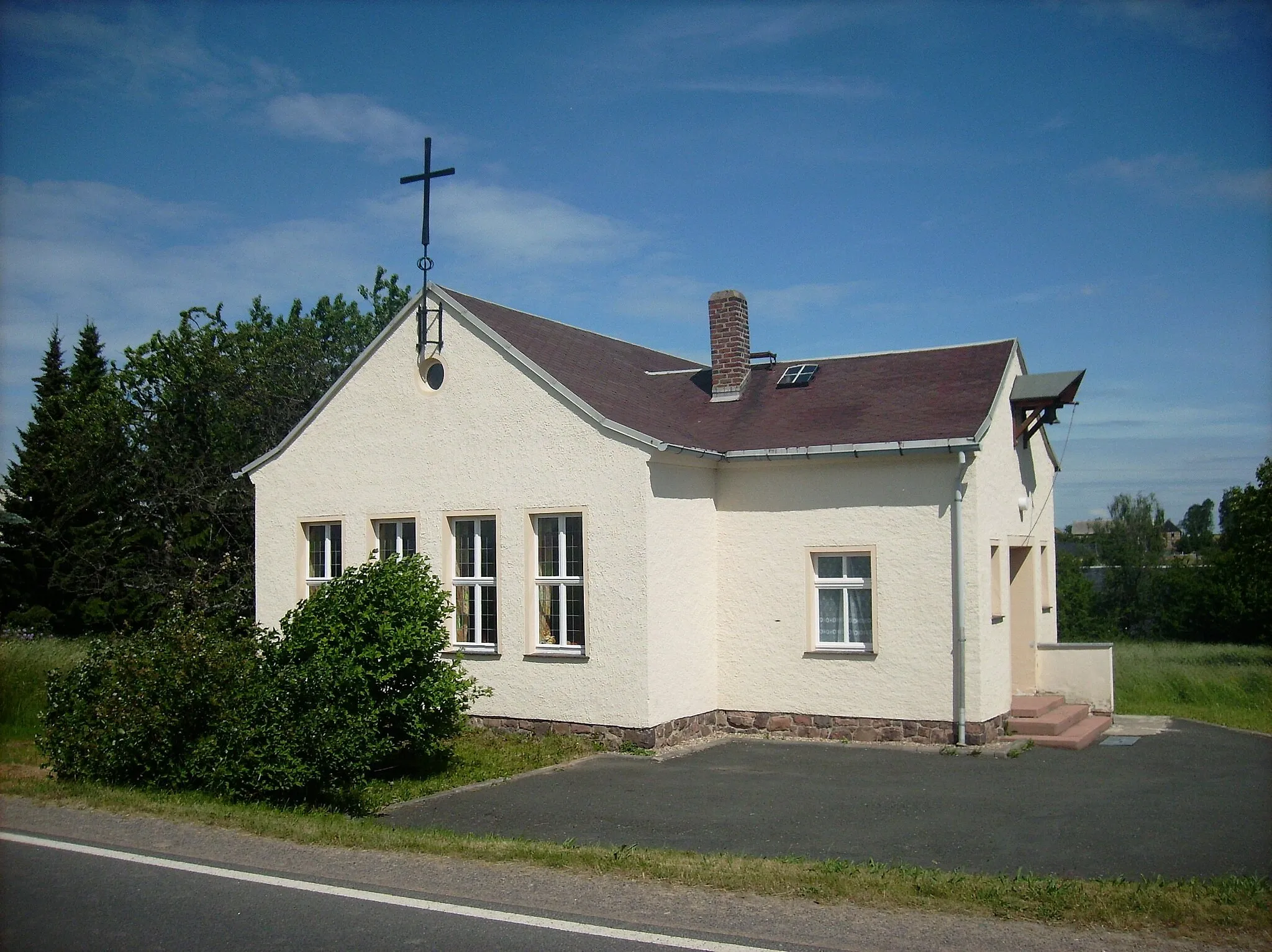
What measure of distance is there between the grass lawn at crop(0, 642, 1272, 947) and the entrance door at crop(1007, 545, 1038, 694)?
973 cm

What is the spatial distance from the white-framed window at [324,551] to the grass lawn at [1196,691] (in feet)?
43.7

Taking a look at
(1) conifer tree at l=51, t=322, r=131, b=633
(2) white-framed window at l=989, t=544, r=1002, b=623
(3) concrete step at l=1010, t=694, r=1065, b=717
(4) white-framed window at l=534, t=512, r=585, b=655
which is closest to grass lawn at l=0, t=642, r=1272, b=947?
(4) white-framed window at l=534, t=512, r=585, b=655

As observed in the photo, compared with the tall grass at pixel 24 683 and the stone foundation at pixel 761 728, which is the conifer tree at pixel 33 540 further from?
the stone foundation at pixel 761 728

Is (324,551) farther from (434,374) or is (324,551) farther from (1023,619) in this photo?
(1023,619)

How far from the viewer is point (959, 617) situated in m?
14.3

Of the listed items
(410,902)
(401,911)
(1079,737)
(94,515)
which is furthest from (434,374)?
(94,515)

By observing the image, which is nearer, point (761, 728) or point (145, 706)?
point (145, 706)

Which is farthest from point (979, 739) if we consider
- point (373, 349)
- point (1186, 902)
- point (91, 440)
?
point (91, 440)

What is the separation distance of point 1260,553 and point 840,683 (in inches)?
1088

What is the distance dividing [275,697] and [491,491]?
18.9 feet

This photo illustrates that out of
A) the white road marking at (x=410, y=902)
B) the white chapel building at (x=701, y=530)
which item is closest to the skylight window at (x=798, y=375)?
the white chapel building at (x=701, y=530)

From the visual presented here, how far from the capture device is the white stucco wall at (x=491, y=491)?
14.5m

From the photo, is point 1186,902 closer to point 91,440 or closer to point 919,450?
point 919,450

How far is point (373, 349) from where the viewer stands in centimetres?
1711
